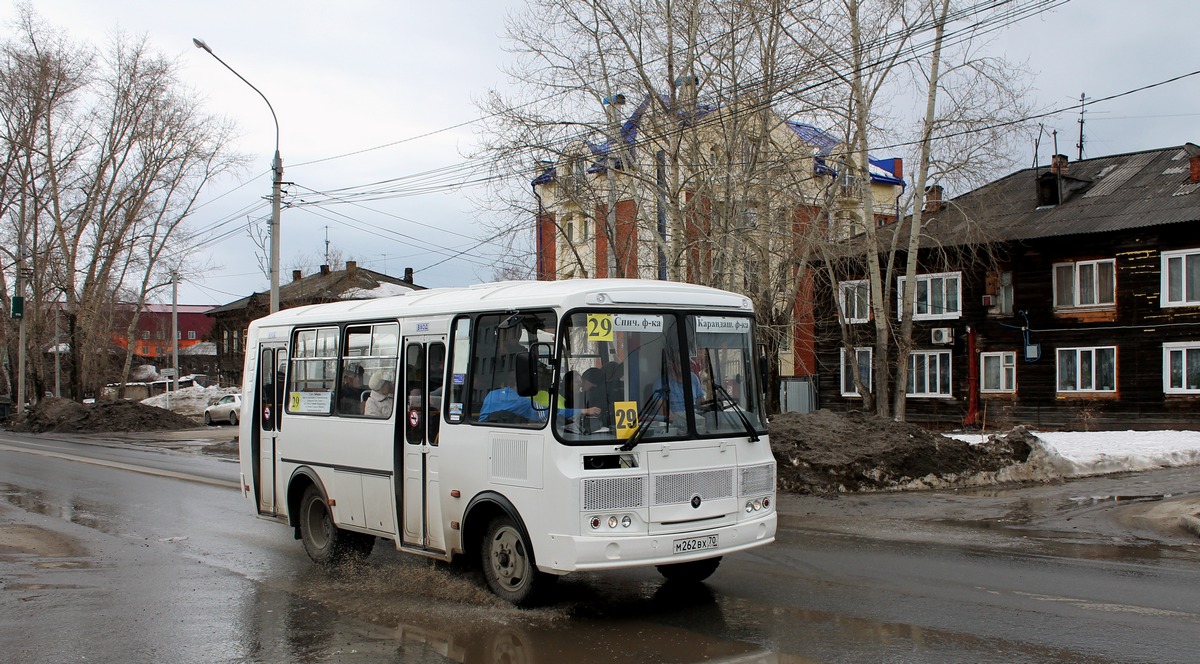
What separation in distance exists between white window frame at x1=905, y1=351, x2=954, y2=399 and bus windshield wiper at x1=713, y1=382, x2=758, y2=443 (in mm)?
29028

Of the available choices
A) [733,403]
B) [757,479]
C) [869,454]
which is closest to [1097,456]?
[869,454]

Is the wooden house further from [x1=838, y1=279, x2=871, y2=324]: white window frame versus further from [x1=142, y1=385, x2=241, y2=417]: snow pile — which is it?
[x1=142, y1=385, x2=241, y2=417]: snow pile

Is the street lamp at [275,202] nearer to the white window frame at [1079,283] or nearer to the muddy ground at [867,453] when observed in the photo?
the muddy ground at [867,453]

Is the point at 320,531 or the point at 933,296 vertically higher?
the point at 933,296

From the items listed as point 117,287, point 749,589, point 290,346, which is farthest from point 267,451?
point 117,287

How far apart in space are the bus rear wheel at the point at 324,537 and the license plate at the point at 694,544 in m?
4.10

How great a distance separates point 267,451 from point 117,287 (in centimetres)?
4331

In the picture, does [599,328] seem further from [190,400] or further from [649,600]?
[190,400]

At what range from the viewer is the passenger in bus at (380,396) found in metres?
9.35

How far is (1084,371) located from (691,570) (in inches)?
1101

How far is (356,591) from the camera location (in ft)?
29.7

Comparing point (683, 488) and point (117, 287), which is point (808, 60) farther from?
point (117, 287)

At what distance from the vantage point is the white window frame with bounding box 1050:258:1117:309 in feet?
104

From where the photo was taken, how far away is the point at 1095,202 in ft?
110
